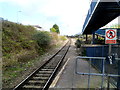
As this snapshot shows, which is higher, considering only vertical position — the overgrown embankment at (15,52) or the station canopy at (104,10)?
the station canopy at (104,10)

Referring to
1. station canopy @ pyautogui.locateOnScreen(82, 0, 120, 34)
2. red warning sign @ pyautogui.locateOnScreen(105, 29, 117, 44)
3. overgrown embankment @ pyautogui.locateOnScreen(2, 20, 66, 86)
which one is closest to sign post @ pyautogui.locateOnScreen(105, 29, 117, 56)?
red warning sign @ pyautogui.locateOnScreen(105, 29, 117, 44)

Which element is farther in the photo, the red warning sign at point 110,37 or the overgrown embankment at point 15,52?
the overgrown embankment at point 15,52

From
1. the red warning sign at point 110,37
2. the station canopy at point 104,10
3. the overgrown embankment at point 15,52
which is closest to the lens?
the red warning sign at point 110,37

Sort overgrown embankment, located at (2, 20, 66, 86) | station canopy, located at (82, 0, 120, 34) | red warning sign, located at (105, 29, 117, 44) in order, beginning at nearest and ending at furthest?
red warning sign, located at (105, 29, 117, 44) → station canopy, located at (82, 0, 120, 34) → overgrown embankment, located at (2, 20, 66, 86)

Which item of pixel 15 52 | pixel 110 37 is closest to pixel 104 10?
pixel 110 37

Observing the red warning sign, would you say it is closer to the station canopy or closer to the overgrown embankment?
the station canopy

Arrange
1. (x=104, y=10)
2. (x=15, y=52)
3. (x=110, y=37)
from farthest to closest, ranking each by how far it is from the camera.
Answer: (x=15, y=52)
(x=104, y=10)
(x=110, y=37)

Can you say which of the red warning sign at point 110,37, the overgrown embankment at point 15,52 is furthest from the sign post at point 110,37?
the overgrown embankment at point 15,52

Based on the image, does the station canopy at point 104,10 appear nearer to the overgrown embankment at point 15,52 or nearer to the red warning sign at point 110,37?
the red warning sign at point 110,37

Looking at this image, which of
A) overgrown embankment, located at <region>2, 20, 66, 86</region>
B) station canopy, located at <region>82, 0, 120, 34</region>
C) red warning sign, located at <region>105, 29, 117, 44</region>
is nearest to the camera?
red warning sign, located at <region>105, 29, 117, 44</region>

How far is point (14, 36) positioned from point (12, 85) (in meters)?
10.2

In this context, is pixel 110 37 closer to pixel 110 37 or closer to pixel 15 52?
pixel 110 37

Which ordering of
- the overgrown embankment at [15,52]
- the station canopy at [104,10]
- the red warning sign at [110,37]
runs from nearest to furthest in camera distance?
the red warning sign at [110,37]
the station canopy at [104,10]
the overgrown embankment at [15,52]

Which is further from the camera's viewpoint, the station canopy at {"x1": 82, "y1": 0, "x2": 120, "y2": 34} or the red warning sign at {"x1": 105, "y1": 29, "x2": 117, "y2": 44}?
the station canopy at {"x1": 82, "y1": 0, "x2": 120, "y2": 34}
